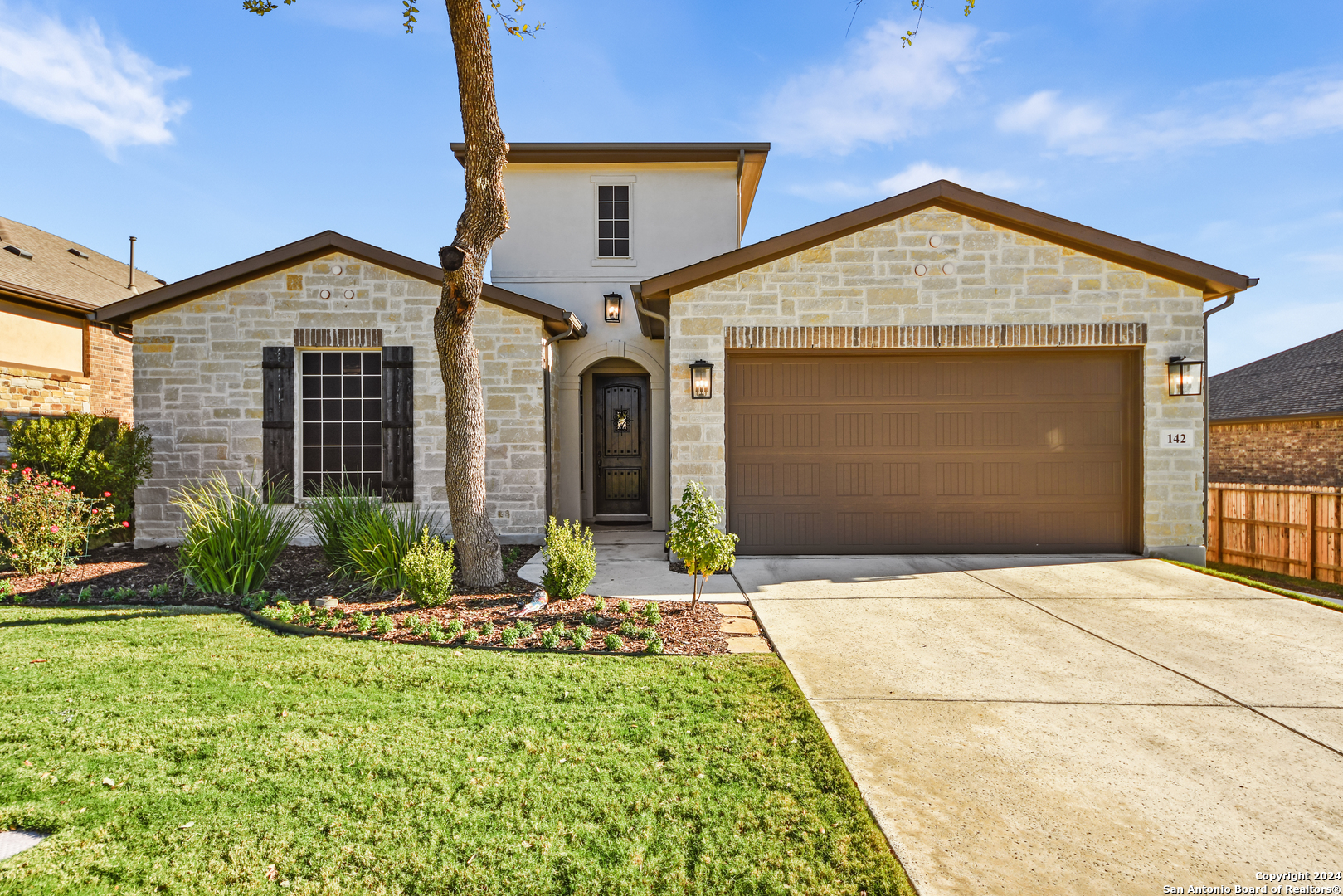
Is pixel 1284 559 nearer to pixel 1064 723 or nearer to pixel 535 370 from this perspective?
pixel 1064 723

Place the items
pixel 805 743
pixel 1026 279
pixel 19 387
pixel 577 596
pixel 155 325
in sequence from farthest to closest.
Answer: pixel 19 387
pixel 155 325
pixel 1026 279
pixel 577 596
pixel 805 743

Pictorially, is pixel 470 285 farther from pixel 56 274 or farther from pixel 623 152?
pixel 56 274

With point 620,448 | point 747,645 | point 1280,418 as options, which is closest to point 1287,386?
point 1280,418

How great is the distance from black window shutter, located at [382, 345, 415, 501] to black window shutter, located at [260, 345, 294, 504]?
1.21 meters

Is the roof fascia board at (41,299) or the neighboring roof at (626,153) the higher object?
the neighboring roof at (626,153)

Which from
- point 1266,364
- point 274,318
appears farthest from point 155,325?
point 1266,364

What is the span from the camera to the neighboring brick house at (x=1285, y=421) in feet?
40.2

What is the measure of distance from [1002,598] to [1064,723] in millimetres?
2732

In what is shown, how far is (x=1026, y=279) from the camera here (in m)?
7.59

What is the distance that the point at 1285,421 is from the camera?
1292cm

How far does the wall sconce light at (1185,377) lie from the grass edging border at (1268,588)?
1.93 m

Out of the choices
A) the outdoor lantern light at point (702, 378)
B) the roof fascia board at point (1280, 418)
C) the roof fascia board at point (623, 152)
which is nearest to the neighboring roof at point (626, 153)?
the roof fascia board at point (623, 152)

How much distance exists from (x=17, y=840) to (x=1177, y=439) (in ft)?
31.8

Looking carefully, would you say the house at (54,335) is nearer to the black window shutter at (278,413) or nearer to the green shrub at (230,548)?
the black window shutter at (278,413)
